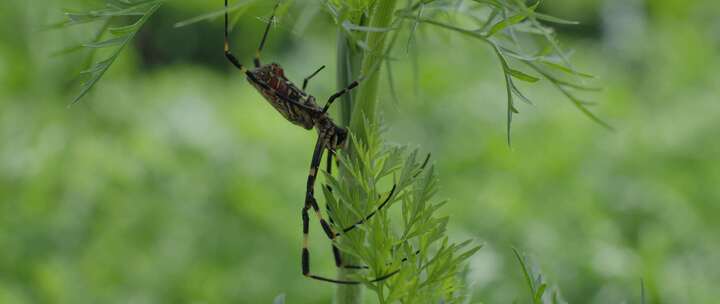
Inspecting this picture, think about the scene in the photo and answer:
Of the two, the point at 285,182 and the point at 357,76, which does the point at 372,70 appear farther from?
the point at 285,182

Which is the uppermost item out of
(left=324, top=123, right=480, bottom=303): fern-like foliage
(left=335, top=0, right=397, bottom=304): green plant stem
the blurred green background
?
(left=335, top=0, right=397, bottom=304): green plant stem

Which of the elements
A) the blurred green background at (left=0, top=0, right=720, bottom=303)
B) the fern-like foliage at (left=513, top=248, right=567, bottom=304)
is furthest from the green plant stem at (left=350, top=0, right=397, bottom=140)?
the blurred green background at (left=0, top=0, right=720, bottom=303)

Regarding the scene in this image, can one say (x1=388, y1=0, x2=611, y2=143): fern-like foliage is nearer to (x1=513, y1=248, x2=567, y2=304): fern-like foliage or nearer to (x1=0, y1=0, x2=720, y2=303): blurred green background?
(x1=513, y1=248, x2=567, y2=304): fern-like foliage

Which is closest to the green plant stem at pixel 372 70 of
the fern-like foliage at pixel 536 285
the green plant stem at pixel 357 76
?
the green plant stem at pixel 357 76

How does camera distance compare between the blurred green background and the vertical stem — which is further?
the blurred green background

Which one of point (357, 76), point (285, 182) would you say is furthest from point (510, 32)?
point (285, 182)

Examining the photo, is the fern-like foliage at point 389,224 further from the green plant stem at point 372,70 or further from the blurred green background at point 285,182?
the blurred green background at point 285,182

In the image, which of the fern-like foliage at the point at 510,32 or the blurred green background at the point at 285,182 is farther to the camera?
the blurred green background at the point at 285,182
